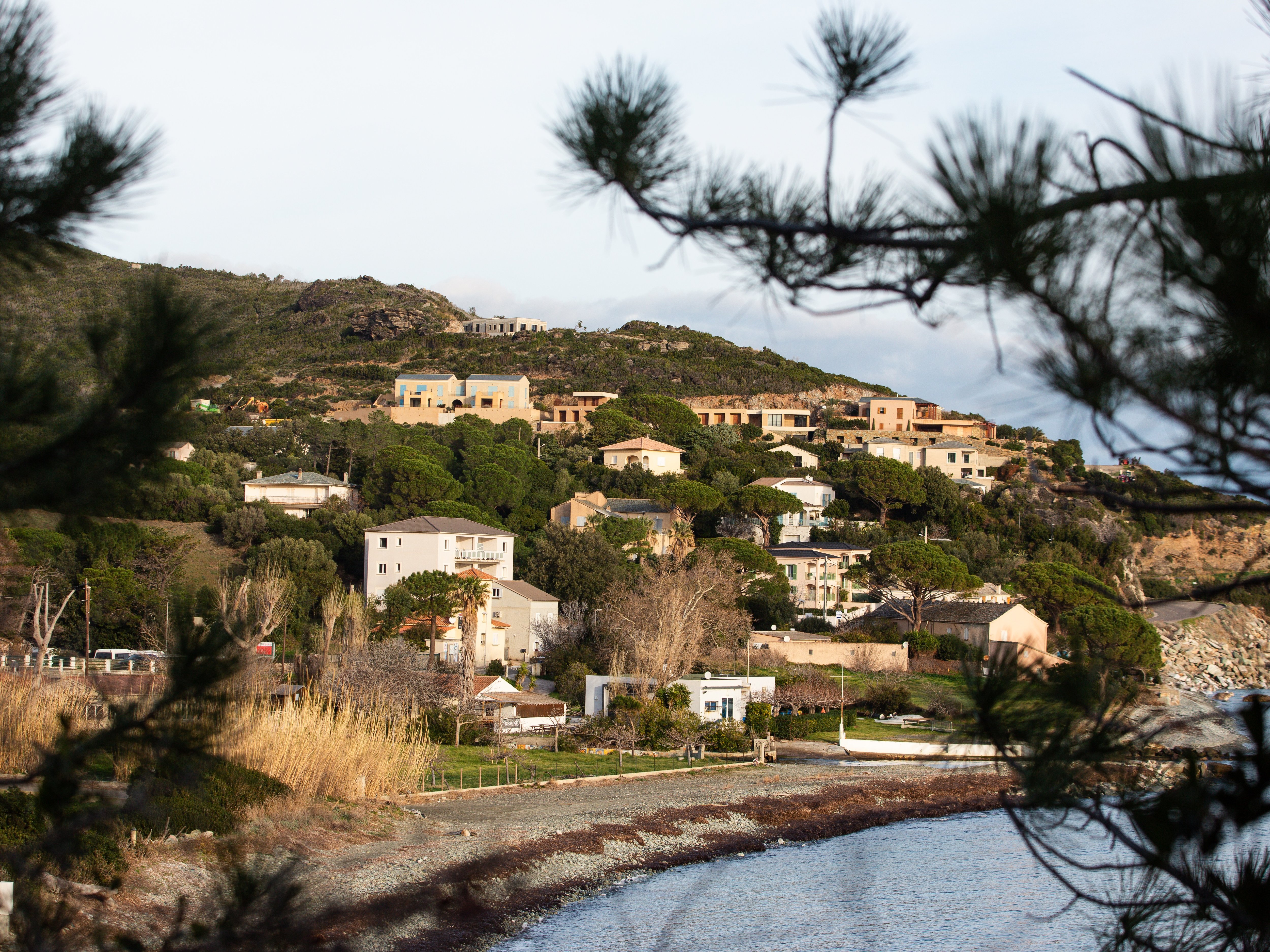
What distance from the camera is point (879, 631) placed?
38.1 meters

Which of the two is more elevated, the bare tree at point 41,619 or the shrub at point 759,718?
the bare tree at point 41,619

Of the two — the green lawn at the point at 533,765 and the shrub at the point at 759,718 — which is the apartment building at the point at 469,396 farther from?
the green lawn at the point at 533,765

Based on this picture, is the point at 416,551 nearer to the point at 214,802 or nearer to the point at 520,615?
the point at 520,615

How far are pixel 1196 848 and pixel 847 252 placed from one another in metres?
1.66

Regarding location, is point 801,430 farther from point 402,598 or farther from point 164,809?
point 164,809

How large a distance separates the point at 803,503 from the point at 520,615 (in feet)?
69.1

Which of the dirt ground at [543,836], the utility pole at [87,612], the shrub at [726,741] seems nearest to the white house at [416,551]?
the utility pole at [87,612]

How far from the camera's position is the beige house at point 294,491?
47.1m

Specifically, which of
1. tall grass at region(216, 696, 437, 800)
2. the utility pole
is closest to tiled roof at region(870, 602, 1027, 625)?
tall grass at region(216, 696, 437, 800)

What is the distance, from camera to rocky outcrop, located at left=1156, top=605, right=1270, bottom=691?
4350 cm

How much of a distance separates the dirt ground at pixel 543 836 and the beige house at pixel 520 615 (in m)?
11.7

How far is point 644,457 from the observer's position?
193ft

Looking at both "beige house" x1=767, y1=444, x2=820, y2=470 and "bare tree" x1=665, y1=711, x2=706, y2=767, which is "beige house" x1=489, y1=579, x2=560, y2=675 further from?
"beige house" x1=767, y1=444, x2=820, y2=470

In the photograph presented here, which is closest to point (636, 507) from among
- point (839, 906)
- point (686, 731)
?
point (686, 731)
